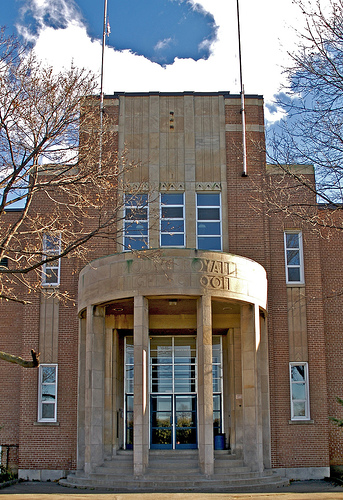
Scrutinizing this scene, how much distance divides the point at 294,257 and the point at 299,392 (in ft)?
16.8

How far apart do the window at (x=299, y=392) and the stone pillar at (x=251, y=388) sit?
275cm

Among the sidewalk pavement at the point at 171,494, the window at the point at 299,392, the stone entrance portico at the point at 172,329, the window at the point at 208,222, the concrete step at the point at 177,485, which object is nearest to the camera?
the sidewalk pavement at the point at 171,494

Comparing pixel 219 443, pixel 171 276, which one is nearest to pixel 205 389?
pixel 171 276

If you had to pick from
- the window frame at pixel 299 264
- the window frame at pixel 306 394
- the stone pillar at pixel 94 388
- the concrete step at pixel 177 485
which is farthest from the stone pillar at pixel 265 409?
the stone pillar at pixel 94 388

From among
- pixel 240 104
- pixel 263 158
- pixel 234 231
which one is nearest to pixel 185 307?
pixel 234 231

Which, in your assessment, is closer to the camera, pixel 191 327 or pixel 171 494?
pixel 171 494

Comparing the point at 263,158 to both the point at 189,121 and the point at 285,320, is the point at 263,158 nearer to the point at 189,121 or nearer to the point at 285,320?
the point at 189,121

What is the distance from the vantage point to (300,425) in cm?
2288

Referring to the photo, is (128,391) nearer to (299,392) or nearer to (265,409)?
(265,409)

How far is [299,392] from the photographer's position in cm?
2344

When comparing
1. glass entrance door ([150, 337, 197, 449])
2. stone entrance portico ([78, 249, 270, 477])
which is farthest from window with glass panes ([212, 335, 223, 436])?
glass entrance door ([150, 337, 197, 449])

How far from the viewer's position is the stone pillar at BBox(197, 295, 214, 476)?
61.8ft

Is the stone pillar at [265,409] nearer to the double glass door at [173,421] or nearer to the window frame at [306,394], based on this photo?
the window frame at [306,394]

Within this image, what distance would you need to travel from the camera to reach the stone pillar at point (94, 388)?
20.1m
